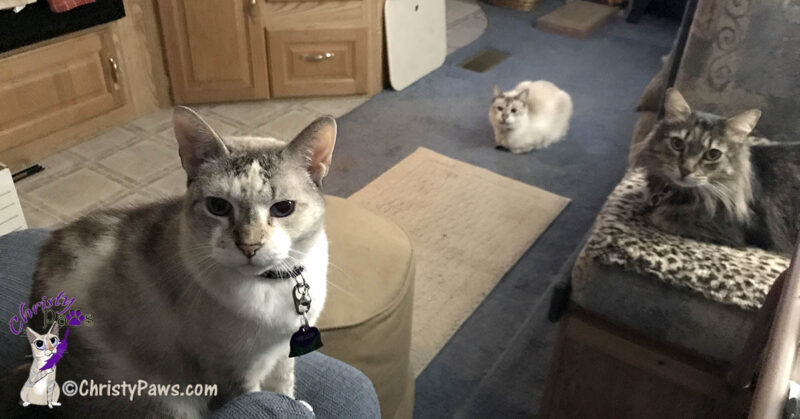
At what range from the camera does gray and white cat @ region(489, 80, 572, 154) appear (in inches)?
112

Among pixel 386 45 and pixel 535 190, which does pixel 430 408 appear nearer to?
pixel 535 190

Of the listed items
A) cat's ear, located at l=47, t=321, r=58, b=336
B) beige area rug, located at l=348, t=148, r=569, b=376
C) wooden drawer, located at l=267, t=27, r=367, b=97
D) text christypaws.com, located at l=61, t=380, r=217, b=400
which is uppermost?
cat's ear, located at l=47, t=321, r=58, b=336

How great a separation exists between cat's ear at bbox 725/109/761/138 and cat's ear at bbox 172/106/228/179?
1.08 meters

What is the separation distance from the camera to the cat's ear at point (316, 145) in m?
0.91

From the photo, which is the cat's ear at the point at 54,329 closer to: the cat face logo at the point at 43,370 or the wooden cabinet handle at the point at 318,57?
the cat face logo at the point at 43,370

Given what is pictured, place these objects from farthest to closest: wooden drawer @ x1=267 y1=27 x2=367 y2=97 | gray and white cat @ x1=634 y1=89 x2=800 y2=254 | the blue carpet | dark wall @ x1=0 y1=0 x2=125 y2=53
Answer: wooden drawer @ x1=267 y1=27 x2=367 y2=97 → dark wall @ x1=0 y1=0 x2=125 y2=53 → the blue carpet → gray and white cat @ x1=634 y1=89 x2=800 y2=254

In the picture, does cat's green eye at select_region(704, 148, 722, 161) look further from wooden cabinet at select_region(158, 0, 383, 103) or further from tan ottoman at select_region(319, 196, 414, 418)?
wooden cabinet at select_region(158, 0, 383, 103)

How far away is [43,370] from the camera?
2.84 feet

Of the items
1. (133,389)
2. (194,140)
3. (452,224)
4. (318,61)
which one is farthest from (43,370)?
(318,61)

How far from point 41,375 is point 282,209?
0.42m

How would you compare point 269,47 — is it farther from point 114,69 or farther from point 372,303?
point 372,303

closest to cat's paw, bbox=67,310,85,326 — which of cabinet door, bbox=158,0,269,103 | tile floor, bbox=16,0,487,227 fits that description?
tile floor, bbox=16,0,487,227

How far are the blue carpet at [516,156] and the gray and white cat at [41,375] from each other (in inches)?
39.1

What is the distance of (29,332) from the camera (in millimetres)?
873
